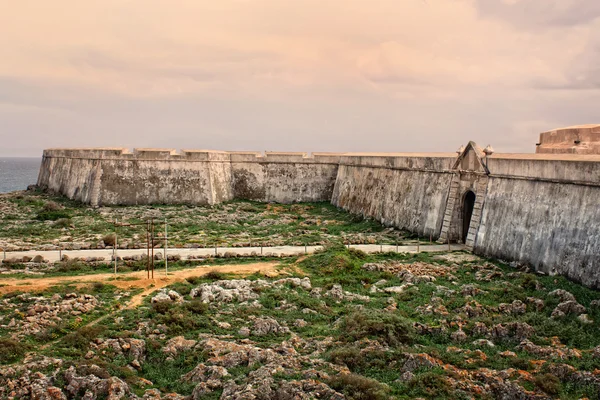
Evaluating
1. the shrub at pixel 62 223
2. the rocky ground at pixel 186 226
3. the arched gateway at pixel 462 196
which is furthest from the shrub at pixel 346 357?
the shrub at pixel 62 223

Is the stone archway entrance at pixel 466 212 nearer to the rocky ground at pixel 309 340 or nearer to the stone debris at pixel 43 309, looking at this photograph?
the rocky ground at pixel 309 340

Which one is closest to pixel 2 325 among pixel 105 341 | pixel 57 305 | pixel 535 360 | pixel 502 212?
pixel 57 305

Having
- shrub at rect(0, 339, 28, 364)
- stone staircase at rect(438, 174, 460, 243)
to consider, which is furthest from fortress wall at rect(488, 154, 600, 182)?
shrub at rect(0, 339, 28, 364)

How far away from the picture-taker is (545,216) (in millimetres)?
A: 20078

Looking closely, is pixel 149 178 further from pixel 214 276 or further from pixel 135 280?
pixel 214 276

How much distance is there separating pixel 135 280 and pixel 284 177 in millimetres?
26688

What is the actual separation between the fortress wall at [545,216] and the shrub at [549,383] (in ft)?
20.7

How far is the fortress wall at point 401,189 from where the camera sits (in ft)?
90.6

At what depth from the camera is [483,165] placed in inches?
968

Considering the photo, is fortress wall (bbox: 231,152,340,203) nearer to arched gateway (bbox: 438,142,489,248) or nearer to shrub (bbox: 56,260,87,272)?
arched gateway (bbox: 438,142,489,248)

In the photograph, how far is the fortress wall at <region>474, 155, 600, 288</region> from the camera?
1794cm

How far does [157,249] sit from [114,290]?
6853 millimetres

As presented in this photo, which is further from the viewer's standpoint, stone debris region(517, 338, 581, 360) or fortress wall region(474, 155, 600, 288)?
fortress wall region(474, 155, 600, 288)

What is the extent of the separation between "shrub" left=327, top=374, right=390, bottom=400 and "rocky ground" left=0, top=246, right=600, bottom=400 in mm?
27
